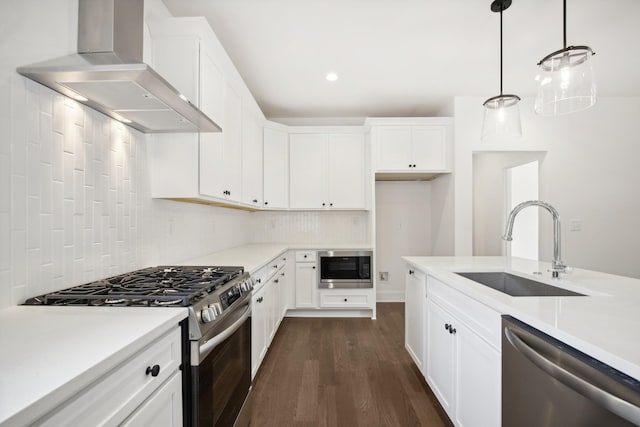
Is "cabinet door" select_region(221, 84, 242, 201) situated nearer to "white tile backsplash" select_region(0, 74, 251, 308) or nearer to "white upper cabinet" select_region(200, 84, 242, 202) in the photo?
"white upper cabinet" select_region(200, 84, 242, 202)

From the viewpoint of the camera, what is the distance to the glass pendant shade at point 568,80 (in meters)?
1.54

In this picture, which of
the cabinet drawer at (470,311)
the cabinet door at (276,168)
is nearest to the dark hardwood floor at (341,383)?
the cabinet drawer at (470,311)

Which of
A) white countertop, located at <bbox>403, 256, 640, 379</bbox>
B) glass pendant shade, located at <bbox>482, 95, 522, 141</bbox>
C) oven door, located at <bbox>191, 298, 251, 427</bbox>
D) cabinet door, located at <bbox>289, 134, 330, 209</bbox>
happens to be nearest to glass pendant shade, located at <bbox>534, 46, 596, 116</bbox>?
glass pendant shade, located at <bbox>482, 95, 522, 141</bbox>

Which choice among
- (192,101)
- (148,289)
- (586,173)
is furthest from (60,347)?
(586,173)

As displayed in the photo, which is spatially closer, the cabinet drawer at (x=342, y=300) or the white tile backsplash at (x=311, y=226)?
the cabinet drawer at (x=342, y=300)

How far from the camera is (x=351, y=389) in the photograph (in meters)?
2.17

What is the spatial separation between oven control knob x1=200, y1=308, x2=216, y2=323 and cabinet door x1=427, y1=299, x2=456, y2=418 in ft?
4.09

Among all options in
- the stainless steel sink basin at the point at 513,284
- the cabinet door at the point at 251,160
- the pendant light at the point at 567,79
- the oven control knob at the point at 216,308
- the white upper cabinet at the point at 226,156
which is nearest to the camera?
the oven control knob at the point at 216,308

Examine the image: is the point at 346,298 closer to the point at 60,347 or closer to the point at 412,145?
the point at 412,145

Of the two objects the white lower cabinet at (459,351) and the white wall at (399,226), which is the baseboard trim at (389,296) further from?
the white lower cabinet at (459,351)

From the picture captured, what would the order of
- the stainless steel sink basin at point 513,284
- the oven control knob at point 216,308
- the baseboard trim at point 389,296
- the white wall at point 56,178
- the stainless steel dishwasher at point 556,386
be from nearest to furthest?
the stainless steel dishwasher at point 556,386 → the white wall at point 56,178 → the oven control knob at point 216,308 → the stainless steel sink basin at point 513,284 → the baseboard trim at point 389,296

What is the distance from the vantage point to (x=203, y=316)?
115 centimetres

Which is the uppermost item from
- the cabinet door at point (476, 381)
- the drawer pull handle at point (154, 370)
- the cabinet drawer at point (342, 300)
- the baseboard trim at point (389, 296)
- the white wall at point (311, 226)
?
the white wall at point (311, 226)

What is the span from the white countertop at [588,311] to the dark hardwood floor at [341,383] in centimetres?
91
